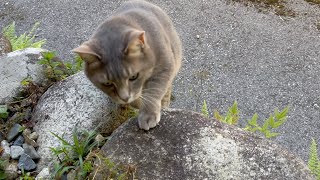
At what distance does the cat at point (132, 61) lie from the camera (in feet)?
7.12

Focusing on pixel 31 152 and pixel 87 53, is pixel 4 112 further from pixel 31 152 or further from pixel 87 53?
pixel 87 53

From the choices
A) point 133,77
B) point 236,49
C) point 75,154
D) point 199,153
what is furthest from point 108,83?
point 236,49

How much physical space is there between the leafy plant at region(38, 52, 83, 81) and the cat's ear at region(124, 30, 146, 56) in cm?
86

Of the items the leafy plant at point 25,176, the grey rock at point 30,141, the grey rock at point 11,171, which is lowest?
the grey rock at point 11,171

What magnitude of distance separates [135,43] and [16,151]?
993mm

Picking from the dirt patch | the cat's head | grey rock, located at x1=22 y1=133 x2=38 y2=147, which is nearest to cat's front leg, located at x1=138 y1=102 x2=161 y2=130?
the cat's head

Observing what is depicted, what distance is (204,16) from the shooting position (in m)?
4.87

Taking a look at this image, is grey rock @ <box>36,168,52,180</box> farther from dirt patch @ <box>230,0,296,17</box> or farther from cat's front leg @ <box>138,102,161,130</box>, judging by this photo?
dirt patch @ <box>230,0,296,17</box>

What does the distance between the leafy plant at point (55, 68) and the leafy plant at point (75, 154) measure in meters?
0.59

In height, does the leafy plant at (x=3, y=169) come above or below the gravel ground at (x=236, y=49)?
above

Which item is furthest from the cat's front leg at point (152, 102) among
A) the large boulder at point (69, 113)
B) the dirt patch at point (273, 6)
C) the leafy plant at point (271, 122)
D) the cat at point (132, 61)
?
the dirt patch at point (273, 6)

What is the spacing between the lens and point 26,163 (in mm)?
2553

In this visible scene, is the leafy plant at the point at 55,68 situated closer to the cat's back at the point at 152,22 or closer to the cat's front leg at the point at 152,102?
the cat's back at the point at 152,22

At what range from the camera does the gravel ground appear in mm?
4047
